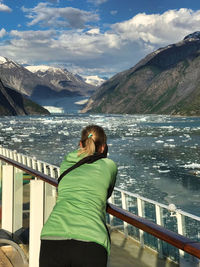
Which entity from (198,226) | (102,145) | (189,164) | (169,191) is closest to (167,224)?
(198,226)

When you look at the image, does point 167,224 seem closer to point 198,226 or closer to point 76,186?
point 198,226

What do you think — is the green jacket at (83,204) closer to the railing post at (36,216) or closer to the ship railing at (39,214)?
the ship railing at (39,214)

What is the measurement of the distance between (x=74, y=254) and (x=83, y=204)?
0.31 m

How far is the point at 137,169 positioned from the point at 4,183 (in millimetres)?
27014

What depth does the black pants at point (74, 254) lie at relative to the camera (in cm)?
196

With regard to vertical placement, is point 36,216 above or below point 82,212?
below

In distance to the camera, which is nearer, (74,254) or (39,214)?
(74,254)

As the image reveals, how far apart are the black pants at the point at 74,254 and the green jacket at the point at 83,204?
0.03 m

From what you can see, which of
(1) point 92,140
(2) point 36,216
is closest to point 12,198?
(2) point 36,216

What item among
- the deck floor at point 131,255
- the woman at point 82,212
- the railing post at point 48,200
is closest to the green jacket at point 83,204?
the woman at point 82,212

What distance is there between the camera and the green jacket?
6.63 feet

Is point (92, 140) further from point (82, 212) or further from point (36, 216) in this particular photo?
point (36, 216)

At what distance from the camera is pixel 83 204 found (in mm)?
2148

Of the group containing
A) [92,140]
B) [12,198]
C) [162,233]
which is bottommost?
[12,198]
